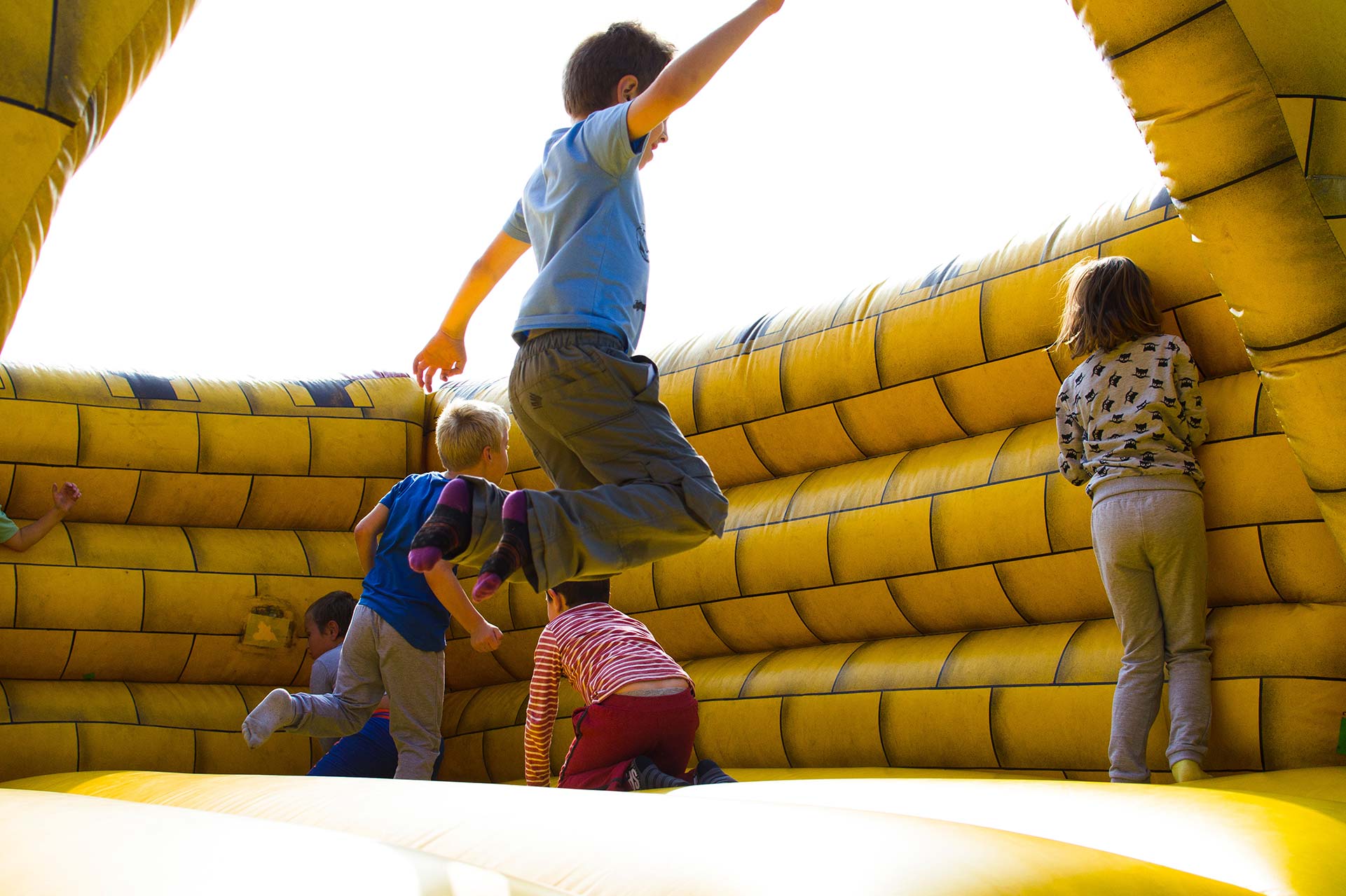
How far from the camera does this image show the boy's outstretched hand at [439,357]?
165cm

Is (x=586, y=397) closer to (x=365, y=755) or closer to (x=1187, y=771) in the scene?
(x=1187, y=771)

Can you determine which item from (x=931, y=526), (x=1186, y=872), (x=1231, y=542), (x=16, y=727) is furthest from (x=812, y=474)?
(x=16, y=727)

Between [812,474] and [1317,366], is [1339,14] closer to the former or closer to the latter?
[1317,366]

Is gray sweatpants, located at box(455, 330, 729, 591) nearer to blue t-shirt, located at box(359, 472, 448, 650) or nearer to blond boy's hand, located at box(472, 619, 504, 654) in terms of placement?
blond boy's hand, located at box(472, 619, 504, 654)

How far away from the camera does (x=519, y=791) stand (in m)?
0.90

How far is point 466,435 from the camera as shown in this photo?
1845 millimetres

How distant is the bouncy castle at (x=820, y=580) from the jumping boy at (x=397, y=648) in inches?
7.9

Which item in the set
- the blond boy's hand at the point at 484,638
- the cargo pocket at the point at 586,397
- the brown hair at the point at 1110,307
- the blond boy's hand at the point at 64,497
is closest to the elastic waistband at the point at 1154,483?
the brown hair at the point at 1110,307

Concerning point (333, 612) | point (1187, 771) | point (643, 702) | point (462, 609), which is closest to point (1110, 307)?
point (1187, 771)

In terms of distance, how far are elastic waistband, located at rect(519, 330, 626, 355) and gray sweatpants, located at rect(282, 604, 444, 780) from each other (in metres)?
0.93

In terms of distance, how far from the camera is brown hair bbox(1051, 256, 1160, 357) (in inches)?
64.8

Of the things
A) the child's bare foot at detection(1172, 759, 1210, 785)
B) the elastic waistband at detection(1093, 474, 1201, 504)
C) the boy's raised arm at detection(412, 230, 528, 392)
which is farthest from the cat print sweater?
the boy's raised arm at detection(412, 230, 528, 392)

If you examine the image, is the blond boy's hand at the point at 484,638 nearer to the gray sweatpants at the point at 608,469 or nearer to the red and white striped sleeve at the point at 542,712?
the red and white striped sleeve at the point at 542,712

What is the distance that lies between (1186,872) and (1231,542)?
0.97 m
